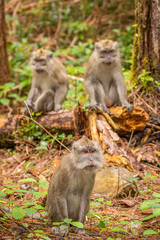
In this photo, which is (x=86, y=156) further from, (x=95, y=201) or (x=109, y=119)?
(x=109, y=119)

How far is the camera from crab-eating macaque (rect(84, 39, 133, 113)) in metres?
8.87

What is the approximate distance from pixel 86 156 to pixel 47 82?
581cm

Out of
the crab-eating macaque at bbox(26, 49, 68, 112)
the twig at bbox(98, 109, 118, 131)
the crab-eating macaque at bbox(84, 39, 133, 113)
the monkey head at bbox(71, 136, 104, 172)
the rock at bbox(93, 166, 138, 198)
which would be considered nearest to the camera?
the monkey head at bbox(71, 136, 104, 172)

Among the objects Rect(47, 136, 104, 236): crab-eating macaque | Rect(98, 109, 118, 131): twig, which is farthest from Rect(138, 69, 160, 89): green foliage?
Rect(47, 136, 104, 236): crab-eating macaque

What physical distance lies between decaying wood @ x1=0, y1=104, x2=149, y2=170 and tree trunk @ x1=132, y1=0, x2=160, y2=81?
133cm

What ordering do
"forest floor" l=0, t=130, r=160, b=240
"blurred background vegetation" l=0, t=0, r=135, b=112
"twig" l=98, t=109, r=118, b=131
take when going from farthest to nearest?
"blurred background vegetation" l=0, t=0, r=135, b=112 < "twig" l=98, t=109, r=118, b=131 < "forest floor" l=0, t=130, r=160, b=240

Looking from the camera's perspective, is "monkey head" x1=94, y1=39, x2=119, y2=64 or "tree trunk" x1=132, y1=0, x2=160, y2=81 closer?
"tree trunk" x1=132, y1=0, x2=160, y2=81

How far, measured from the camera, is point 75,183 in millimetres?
4867

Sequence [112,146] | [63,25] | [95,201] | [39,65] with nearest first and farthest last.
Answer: [95,201] < [112,146] < [39,65] < [63,25]

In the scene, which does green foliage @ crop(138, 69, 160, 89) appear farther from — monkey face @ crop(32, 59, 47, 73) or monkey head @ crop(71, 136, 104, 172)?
monkey head @ crop(71, 136, 104, 172)

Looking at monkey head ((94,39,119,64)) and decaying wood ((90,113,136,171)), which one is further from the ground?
monkey head ((94,39,119,64))

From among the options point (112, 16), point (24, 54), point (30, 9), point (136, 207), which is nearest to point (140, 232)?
point (136, 207)

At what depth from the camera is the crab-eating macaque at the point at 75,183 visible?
4.69 metres

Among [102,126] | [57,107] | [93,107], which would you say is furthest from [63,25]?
[102,126]
